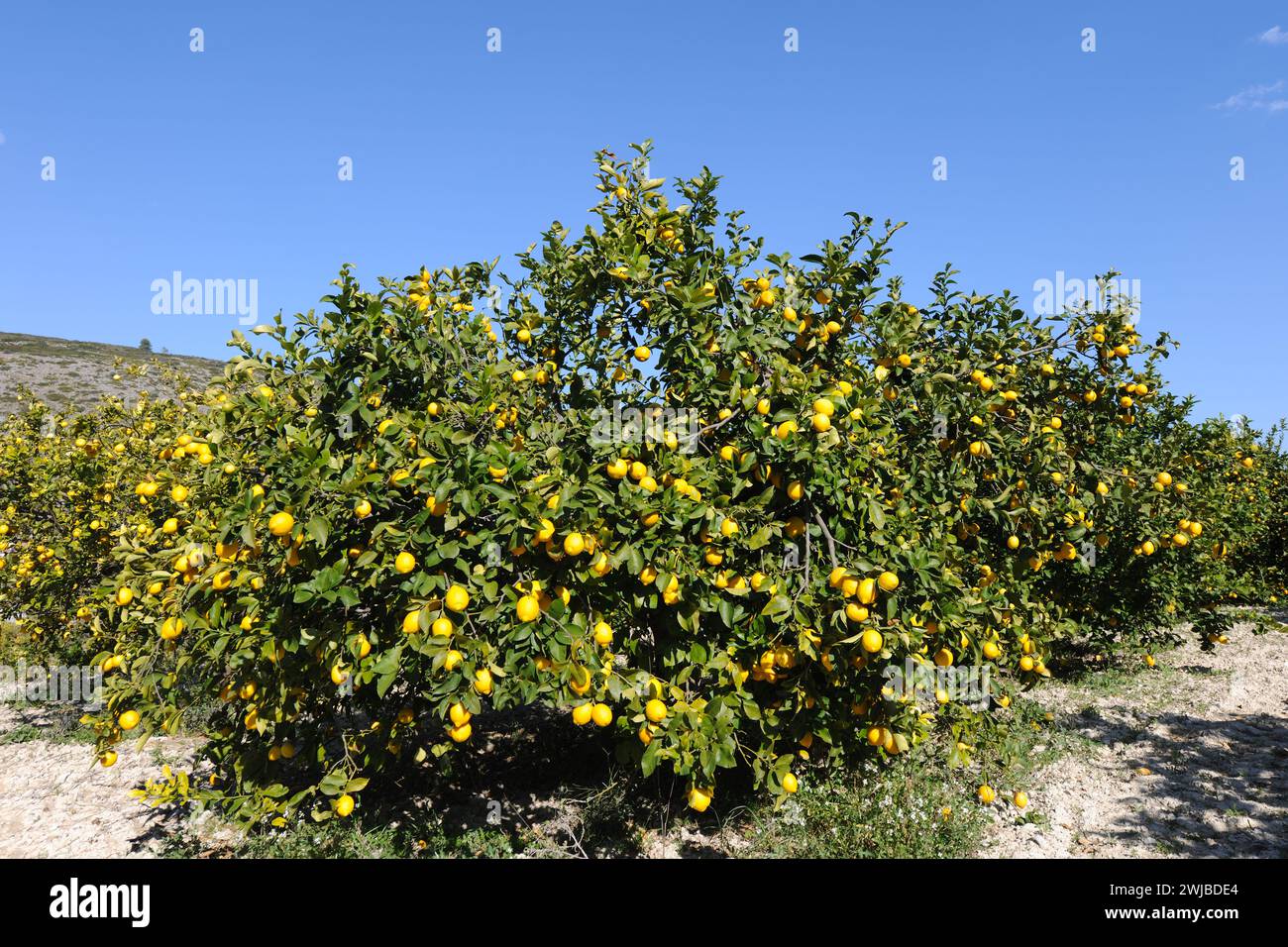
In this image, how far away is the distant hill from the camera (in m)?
26.5

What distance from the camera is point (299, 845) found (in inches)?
160

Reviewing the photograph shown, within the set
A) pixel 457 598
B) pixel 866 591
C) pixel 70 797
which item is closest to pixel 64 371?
pixel 70 797

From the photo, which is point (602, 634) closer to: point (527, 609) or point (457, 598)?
point (527, 609)

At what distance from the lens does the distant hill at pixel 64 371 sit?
2645cm

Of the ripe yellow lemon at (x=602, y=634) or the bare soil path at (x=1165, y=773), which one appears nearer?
the ripe yellow lemon at (x=602, y=634)

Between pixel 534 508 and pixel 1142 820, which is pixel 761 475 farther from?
pixel 1142 820

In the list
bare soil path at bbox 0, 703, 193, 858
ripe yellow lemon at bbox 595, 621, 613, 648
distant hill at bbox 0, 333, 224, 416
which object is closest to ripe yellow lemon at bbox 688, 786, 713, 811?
ripe yellow lemon at bbox 595, 621, 613, 648

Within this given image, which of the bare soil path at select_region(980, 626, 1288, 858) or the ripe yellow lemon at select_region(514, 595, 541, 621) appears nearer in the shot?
the ripe yellow lemon at select_region(514, 595, 541, 621)

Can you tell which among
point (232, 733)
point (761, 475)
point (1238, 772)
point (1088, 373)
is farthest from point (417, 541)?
point (1238, 772)

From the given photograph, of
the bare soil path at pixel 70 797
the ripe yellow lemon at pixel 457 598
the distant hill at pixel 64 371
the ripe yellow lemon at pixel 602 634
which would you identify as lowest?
the bare soil path at pixel 70 797

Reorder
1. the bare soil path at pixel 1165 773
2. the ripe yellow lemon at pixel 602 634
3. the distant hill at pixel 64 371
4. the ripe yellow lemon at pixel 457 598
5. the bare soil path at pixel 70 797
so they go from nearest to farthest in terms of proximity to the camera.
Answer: the ripe yellow lemon at pixel 457 598
the ripe yellow lemon at pixel 602 634
the bare soil path at pixel 1165 773
the bare soil path at pixel 70 797
the distant hill at pixel 64 371

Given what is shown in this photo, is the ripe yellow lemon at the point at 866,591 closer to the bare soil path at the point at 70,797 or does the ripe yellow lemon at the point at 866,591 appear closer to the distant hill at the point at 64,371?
the bare soil path at the point at 70,797

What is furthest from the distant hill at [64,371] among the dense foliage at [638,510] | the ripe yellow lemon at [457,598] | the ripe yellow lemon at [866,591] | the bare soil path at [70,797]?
the ripe yellow lemon at [866,591]

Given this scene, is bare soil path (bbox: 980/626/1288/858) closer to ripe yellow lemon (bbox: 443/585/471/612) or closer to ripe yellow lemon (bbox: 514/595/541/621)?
ripe yellow lemon (bbox: 514/595/541/621)
